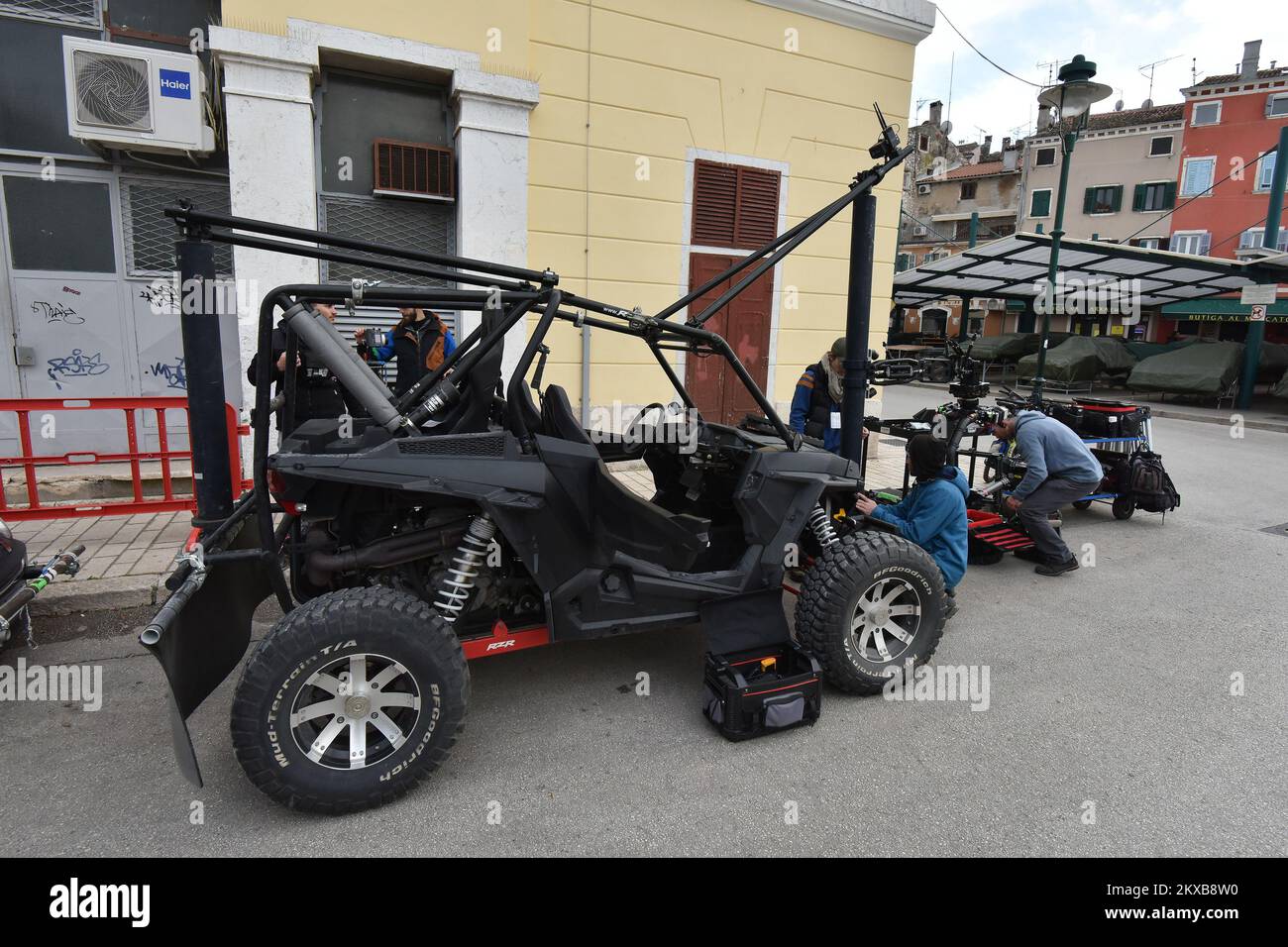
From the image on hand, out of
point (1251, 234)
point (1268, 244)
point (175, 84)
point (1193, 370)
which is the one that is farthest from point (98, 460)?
point (1251, 234)

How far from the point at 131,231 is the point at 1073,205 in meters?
42.2

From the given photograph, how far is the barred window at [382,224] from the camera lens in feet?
23.0

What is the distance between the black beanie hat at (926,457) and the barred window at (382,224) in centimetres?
475

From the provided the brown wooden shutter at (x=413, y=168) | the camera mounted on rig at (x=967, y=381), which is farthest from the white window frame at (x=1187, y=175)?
the brown wooden shutter at (x=413, y=168)

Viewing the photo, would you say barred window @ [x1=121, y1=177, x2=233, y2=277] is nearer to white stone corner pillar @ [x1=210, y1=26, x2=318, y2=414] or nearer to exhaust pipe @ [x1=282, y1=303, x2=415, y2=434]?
white stone corner pillar @ [x1=210, y1=26, x2=318, y2=414]

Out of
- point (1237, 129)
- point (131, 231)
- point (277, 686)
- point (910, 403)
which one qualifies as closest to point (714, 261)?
point (131, 231)

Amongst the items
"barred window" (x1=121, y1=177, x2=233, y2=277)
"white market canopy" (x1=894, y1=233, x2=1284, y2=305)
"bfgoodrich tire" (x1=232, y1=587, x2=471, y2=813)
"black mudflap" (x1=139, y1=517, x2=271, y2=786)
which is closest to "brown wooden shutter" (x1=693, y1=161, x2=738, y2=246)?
"barred window" (x1=121, y1=177, x2=233, y2=277)

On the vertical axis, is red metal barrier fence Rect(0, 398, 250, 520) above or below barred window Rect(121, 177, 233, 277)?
below

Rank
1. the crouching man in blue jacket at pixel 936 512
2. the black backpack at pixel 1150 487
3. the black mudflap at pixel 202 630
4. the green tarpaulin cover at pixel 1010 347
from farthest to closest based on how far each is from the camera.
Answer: the green tarpaulin cover at pixel 1010 347 < the black backpack at pixel 1150 487 < the crouching man in blue jacket at pixel 936 512 < the black mudflap at pixel 202 630

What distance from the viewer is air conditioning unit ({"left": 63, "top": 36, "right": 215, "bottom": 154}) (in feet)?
20.0

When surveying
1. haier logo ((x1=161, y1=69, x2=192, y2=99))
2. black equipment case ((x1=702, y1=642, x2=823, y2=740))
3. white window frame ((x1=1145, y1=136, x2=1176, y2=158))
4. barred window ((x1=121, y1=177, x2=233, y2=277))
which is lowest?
black equipment case ((x1=702, y1=642, x2=823, y2=740))

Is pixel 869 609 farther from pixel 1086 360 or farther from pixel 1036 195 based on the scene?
pixel 1036 195

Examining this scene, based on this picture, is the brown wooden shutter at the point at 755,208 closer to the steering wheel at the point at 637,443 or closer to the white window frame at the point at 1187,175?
the steering wheel at the point at 637,443
